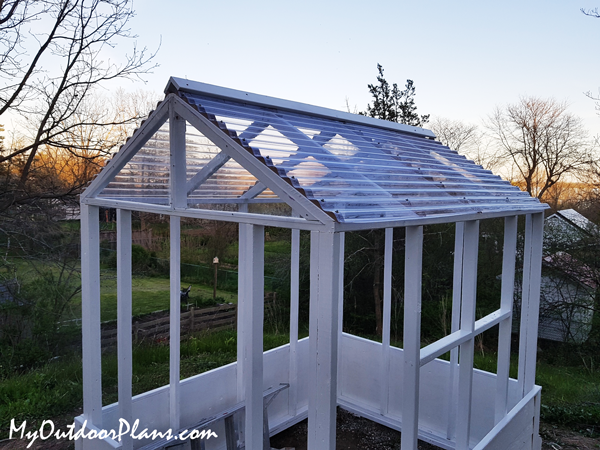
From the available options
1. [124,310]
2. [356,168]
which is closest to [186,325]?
[124,310]

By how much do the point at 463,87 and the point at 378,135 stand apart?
6944 millimetres

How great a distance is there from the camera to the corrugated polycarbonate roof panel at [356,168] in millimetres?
2152

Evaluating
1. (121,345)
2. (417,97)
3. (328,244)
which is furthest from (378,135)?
(417,97)

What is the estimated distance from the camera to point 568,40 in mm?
8383

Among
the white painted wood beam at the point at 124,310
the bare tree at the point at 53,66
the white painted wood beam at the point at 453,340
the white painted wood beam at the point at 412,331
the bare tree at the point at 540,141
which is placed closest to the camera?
the white painted wood beam at the point at 412,331

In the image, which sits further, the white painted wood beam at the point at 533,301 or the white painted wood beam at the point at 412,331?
the white painted wood beam at the point at 533,301

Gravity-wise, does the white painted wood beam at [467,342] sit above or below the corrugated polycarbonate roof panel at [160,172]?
below

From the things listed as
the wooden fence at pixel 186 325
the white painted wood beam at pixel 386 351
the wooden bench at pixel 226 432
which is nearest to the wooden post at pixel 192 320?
the wooden fence at pixel 186 325

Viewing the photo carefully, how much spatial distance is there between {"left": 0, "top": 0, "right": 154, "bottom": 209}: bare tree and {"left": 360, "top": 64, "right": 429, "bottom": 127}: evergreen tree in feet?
16.1

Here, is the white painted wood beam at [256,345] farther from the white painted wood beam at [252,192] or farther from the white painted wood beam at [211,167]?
the white painted wood beam at [252,192]

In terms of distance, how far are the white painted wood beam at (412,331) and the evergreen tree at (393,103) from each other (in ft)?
Answer: 25.2

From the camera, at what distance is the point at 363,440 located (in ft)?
14.6

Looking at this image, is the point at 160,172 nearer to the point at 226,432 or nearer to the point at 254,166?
the point at 254,166

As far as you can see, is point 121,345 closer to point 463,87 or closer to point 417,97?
point 417,97
